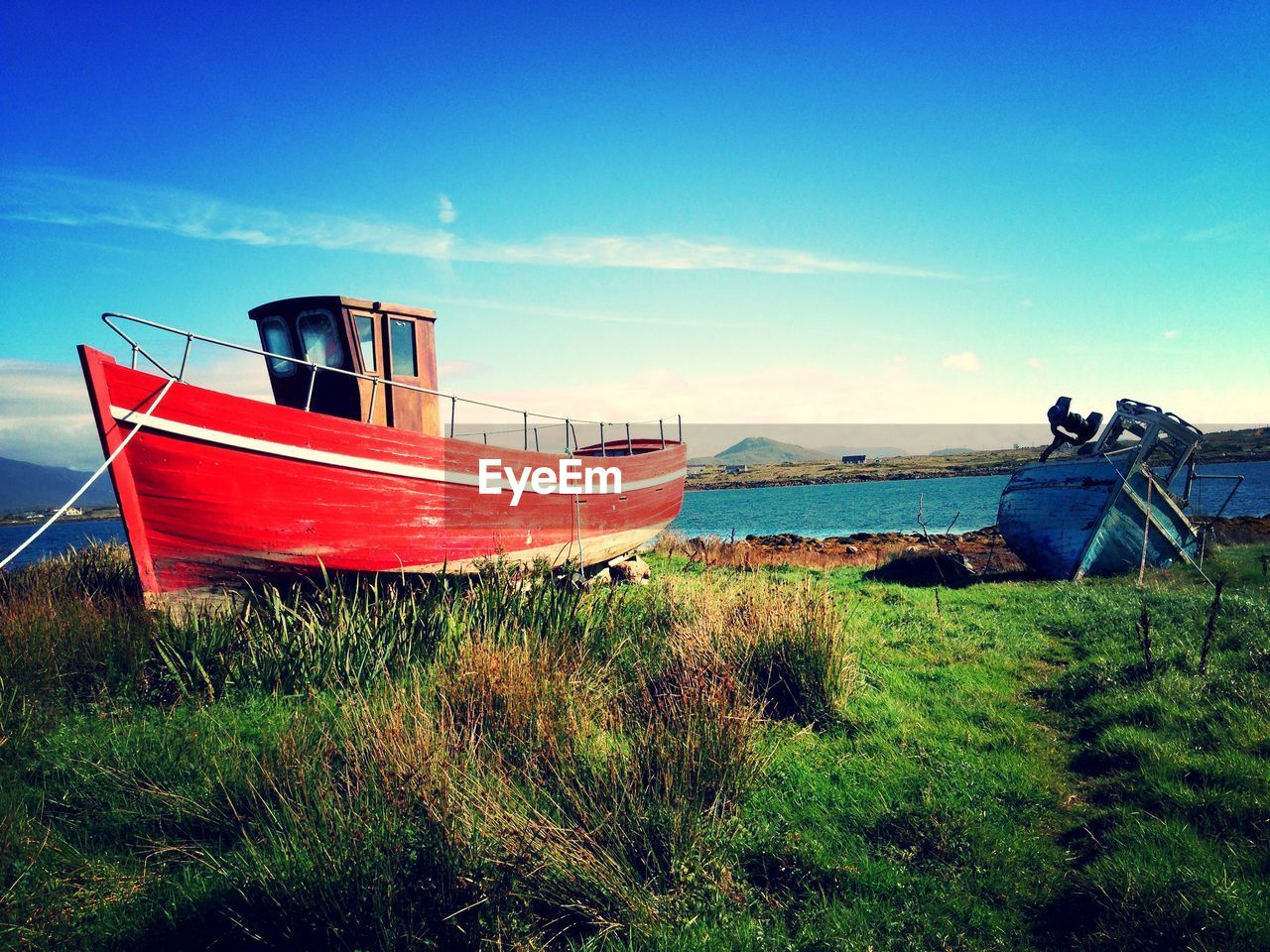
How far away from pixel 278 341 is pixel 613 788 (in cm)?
1015

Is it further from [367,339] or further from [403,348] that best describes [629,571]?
[367,339]

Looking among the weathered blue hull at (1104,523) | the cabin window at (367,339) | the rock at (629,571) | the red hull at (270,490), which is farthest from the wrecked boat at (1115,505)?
the cabin window at (367,339)

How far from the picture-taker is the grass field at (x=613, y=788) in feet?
11.0

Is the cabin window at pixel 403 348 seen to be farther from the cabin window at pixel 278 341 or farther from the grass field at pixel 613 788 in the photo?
the grass field at pixel 613 788

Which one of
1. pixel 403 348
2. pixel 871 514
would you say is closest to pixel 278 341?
pixel 403 348

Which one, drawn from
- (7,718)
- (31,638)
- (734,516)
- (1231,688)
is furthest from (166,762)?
(734,516)

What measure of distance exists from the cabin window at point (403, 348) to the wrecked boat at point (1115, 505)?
15.3 meters

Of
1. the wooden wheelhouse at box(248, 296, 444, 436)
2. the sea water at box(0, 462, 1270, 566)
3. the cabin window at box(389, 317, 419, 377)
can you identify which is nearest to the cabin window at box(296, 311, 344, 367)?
the wooden wheelhouse at box(248, 296, 444, 436)

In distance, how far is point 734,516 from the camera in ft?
187

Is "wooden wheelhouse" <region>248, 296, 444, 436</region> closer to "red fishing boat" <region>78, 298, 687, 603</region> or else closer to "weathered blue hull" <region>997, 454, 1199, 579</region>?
"red fishing boat" <region>78, 298, 687, 603</region>

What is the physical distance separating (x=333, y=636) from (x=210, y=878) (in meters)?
3.55

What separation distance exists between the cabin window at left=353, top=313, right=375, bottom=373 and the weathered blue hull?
52.0 ft

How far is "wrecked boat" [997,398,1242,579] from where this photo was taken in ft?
47.7

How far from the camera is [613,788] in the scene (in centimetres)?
395
